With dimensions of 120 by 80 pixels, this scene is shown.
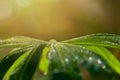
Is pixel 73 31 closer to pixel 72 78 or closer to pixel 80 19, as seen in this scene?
pixel 80 19

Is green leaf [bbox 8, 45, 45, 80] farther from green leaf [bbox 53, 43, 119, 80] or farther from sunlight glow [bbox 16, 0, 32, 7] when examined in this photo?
sunlight glow [bbox 16, 0, 32, 7]

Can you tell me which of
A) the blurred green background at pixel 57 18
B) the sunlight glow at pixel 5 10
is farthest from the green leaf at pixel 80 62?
the sunlight glow at pixel 5 10

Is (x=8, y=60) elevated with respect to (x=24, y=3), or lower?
lower

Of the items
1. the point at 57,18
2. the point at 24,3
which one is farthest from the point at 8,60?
the point at 24,3

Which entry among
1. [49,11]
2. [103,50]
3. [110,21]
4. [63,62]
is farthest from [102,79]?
[49,11]

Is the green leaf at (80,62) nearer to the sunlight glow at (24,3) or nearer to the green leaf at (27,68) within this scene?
the green leaf at (27,68)

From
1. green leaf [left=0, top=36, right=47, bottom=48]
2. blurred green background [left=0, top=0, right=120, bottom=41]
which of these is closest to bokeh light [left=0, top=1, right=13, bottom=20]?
blurred green background [left=0, top=0, right=120, bottom=41]

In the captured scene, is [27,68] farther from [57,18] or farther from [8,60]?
[57,18]

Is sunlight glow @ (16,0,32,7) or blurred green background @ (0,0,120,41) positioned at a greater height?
sunlight glow @ (16,0,32,7)
